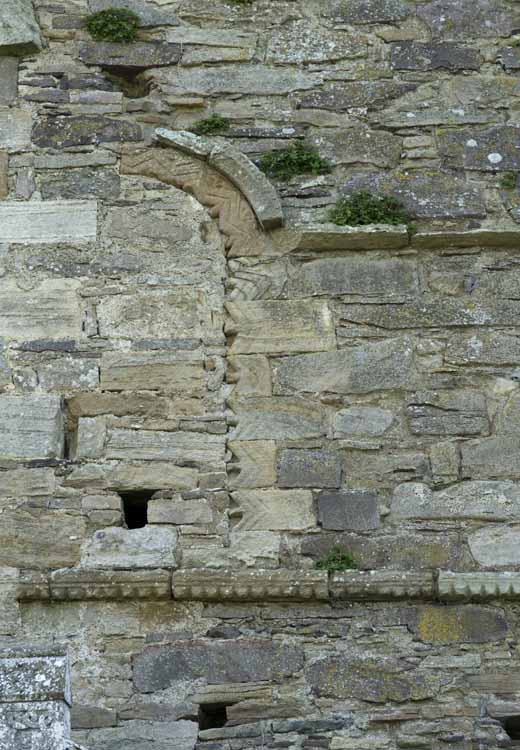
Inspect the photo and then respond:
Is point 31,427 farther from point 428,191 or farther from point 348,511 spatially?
point 428,191

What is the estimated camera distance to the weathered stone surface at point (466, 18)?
322 inches

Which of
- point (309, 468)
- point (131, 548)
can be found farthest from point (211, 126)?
point (131, 548)

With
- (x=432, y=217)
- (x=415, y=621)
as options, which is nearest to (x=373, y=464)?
(x=415, y=621)

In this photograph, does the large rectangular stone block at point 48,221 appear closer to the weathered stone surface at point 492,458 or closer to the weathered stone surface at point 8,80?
the weathered stone surface at point 8,80

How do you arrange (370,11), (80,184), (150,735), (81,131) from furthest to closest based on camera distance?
(370,11), (81,131), (80,184), (150,735)

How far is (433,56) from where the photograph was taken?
8.09 meters

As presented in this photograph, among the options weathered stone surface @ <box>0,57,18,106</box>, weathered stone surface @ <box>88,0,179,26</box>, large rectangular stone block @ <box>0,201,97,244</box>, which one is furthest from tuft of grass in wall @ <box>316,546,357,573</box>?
weathered stone surface @ <box>88,0,179,26</box>

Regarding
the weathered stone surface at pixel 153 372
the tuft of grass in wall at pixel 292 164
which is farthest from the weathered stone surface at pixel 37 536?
the tuft of grass in wall at pixel 292 164

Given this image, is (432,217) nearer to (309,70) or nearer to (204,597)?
(309,70)

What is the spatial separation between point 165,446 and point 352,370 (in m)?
0.95

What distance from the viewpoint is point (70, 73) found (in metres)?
8.00

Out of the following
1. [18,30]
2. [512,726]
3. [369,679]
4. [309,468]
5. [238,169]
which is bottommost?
[512,726]

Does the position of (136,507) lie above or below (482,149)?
below

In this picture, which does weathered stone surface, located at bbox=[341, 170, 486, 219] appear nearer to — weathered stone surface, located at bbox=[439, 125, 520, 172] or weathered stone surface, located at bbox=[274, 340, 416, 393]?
weathered stone surface, located at bbox=[439, 125, 520, 172]
